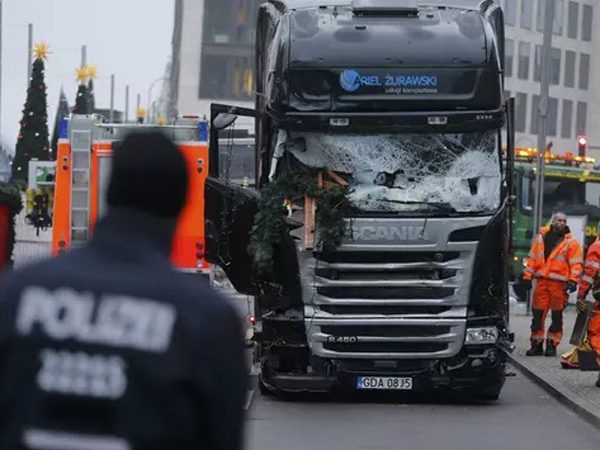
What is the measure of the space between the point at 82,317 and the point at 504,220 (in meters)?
10.7

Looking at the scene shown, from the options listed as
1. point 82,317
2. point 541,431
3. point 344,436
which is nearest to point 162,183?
point 82,317

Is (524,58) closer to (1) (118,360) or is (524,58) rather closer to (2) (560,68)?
(2) (560,68)

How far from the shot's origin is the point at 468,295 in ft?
45.7

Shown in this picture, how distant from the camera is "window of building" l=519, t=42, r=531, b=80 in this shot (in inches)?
2874

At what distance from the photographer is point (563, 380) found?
54.5 feet

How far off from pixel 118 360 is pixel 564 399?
476 inches

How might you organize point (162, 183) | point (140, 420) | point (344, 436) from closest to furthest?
point (140, 420), point (162, 183), point (344, 436)

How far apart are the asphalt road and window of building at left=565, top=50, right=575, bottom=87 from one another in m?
60.3

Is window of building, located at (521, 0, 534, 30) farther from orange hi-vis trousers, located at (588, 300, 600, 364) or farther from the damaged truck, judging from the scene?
the damaged truck

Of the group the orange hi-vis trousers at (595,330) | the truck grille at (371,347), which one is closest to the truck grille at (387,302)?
the truck grille at (371,347)

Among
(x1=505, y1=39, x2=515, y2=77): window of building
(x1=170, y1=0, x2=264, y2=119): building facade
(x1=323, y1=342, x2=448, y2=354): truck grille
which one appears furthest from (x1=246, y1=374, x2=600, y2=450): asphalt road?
(x1=170, y1=0, x2=264, y2=119): building facade

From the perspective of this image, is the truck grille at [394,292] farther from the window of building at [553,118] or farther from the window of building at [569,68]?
the window of building at [569,68]

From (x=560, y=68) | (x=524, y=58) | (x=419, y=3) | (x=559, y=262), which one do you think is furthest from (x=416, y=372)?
(x=560, y=68)

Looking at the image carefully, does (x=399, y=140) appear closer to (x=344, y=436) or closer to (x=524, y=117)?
(x=344, y=436)
